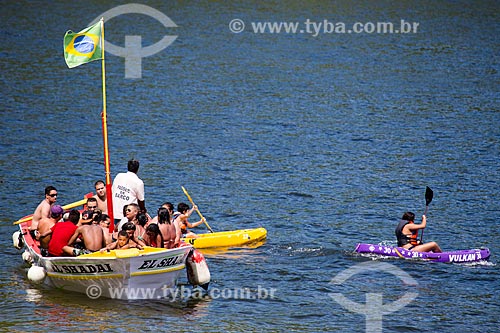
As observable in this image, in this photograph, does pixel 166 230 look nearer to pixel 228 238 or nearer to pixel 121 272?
pixel 121 272

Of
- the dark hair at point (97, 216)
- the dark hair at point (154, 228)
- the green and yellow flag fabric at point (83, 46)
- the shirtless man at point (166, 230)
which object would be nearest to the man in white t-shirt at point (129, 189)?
the shirtless man at point (166, 230)

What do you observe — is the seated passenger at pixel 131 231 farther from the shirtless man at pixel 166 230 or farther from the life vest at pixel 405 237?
the life vest at pixel 405 237

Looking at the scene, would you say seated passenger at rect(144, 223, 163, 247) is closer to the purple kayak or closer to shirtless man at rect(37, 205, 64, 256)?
shirtless man at rect(37, 205, 64, 256)

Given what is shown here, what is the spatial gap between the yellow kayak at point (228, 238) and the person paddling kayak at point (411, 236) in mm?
4179

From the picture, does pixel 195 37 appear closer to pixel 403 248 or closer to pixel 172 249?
pixel 403 248

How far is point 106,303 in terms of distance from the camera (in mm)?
21016

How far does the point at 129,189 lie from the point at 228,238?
15.3 ft

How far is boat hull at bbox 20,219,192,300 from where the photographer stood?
19.9 metres

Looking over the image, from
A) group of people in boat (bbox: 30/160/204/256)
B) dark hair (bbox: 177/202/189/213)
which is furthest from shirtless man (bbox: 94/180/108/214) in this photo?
dark hair (bbox: 177/202/189/213)

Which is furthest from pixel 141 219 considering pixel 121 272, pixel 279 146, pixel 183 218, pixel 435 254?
pixel 279 146

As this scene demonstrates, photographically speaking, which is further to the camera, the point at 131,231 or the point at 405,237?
the point at 405,237

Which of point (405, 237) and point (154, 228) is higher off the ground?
point (154, 228)

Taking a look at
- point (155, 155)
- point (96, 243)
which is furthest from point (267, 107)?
point (96, 243)

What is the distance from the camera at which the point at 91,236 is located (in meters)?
21.2
